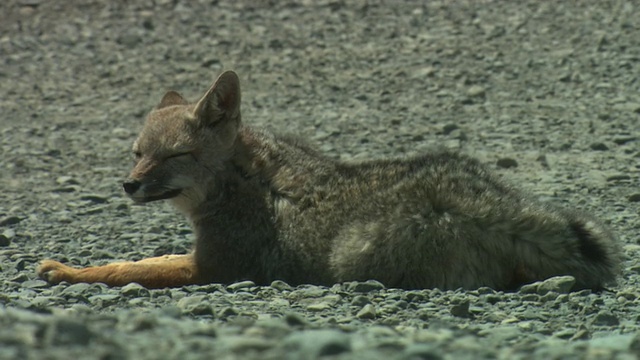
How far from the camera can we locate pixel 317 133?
49.6 ft

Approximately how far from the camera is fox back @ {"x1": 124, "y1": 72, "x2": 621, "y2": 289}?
7.95 m

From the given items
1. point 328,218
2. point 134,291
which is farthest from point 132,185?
point 328,218

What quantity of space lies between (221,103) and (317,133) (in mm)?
5846

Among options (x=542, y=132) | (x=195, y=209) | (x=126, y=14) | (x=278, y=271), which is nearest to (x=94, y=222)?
(x=195, y=209)

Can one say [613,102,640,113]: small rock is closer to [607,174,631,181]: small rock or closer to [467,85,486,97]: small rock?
[467,85,486,97]: small rock

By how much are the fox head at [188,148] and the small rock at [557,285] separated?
2.60 metres

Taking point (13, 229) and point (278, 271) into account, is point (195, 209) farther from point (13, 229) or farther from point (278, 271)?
point (13, 229)

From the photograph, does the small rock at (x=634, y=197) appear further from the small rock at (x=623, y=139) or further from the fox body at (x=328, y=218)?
the fox body at (x=328, y=218)

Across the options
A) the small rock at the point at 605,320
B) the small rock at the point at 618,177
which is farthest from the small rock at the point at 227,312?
the small rock at the point at 618,177

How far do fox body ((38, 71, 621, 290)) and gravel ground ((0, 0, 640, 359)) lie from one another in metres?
0.25

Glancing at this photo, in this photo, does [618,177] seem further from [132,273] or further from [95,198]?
[132,273]

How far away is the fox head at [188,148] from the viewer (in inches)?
355

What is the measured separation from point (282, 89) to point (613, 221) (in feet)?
22.7

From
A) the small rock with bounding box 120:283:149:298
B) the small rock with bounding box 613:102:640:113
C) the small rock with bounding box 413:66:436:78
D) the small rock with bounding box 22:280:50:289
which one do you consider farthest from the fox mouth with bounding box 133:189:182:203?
the small rock with bounding box 413:66:436:78
